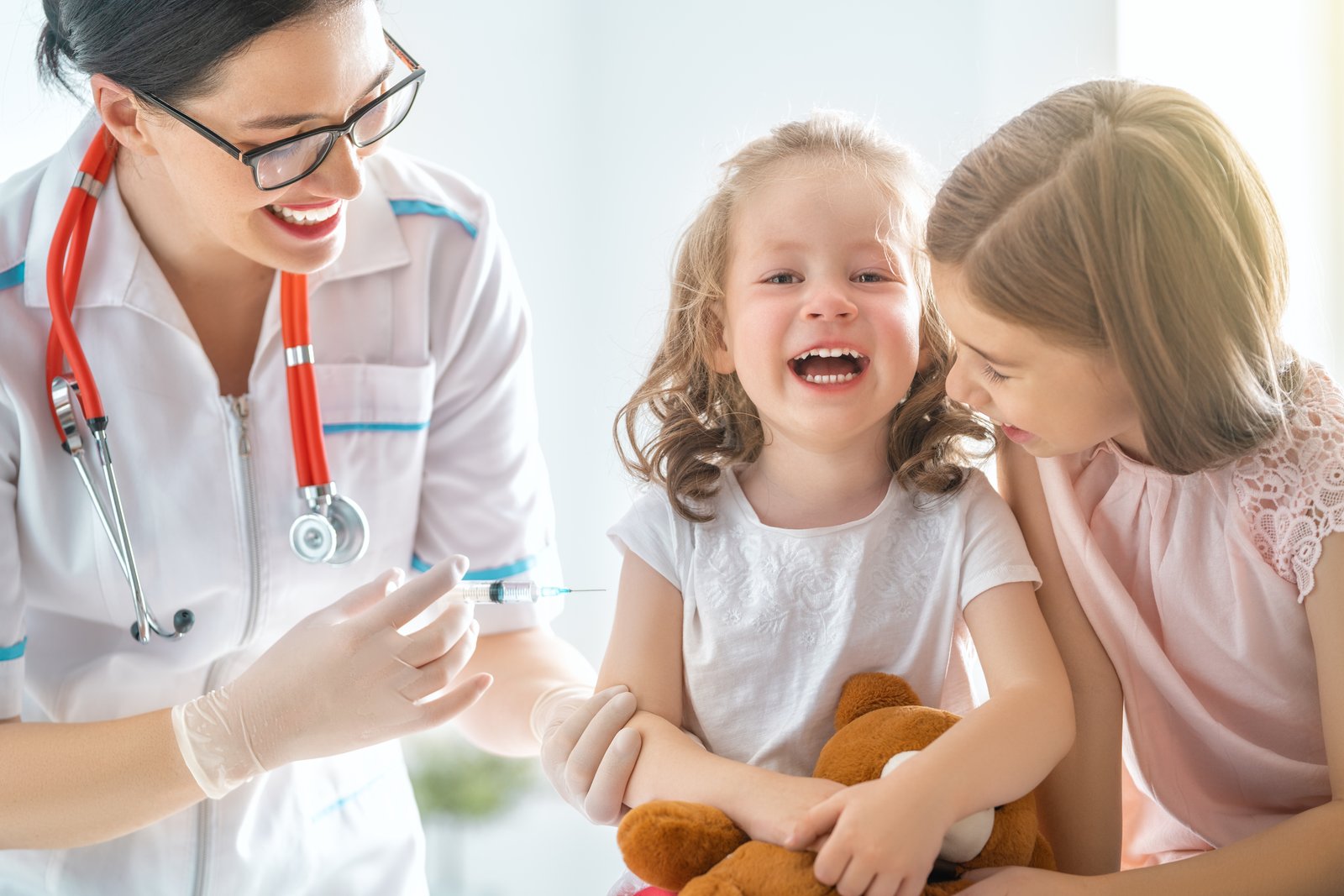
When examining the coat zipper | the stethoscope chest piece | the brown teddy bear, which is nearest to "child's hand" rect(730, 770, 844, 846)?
the brown teddy bear

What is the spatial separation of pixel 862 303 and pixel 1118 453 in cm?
34

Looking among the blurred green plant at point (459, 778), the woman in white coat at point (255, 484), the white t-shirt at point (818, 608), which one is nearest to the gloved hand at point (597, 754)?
the woman in white coat at point (255, 484)

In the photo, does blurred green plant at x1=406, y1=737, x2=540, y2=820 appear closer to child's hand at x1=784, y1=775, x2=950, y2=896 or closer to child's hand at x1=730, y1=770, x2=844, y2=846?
child's hand at x1=730, y1=770, x2=844, y2=846

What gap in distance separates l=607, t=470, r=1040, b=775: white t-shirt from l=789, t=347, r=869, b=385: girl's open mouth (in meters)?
0.17

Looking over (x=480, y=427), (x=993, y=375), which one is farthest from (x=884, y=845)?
(x=480, y=427)

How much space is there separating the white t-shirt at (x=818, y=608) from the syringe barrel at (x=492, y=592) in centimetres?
19

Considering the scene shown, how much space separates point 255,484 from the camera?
1548 millimetres

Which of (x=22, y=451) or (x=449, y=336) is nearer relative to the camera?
(x=22, y=451)

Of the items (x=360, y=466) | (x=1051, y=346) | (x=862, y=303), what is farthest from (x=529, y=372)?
(x=1051, y=346)

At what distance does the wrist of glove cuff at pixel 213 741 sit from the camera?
1.38 meters

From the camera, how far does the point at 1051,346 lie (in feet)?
3.91

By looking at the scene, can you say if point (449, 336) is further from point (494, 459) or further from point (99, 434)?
point (99, 434)

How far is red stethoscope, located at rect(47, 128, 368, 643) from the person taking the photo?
140 centimetres

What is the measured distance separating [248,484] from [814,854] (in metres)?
0.88
